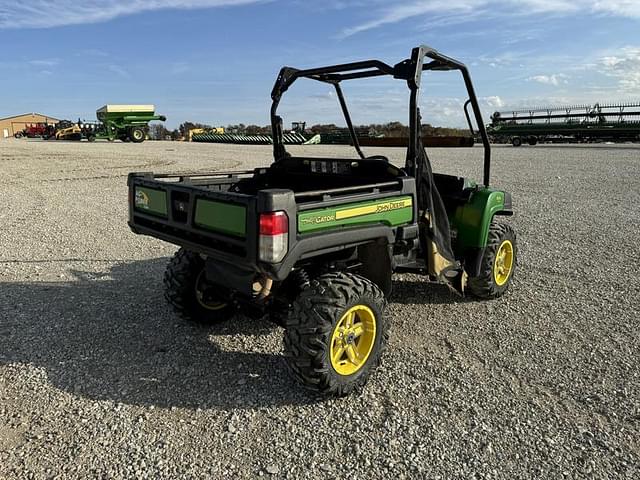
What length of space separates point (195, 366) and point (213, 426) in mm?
762

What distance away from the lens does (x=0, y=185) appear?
42.4ft

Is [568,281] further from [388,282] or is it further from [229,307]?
[229,307]

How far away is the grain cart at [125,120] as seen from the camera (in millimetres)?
34312

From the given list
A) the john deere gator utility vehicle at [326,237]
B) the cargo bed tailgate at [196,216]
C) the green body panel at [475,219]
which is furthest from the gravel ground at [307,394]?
the cargo bed tailgate at [196,216]

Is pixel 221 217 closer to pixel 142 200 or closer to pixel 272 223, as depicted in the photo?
pixel 272 223

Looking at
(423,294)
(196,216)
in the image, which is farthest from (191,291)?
(423,294)

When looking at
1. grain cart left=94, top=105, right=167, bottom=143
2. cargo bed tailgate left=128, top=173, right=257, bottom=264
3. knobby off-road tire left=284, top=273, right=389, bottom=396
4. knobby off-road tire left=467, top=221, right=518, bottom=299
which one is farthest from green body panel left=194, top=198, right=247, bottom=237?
grain cart left=94, top=105, right=167, bottom=143

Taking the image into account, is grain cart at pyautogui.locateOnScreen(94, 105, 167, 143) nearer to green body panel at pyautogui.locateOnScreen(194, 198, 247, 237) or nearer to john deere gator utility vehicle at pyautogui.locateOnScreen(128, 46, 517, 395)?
john deere gator utility vehicle at pyautogui.locateOnScreen(128, 46, 517, 395)

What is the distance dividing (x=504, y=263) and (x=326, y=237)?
9.12ft

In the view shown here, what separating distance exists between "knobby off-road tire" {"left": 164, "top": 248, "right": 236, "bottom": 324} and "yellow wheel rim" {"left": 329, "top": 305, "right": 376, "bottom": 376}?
1.11m

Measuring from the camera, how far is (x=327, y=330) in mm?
3080

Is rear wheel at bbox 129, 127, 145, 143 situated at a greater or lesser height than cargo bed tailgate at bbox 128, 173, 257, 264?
greater

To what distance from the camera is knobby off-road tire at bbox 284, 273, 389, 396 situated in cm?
307

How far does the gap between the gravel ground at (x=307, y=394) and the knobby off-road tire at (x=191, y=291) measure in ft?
0.50
